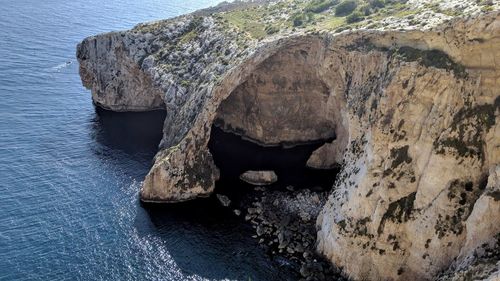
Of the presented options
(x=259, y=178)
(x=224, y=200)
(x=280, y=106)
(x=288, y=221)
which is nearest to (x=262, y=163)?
(x=259, y=178)

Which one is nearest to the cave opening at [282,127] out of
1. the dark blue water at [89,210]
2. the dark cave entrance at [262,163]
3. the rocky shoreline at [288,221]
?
the dark cave entrance at [262,163]

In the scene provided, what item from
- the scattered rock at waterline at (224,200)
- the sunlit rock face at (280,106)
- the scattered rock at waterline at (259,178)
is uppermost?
the sunlit rock face at (280,106)

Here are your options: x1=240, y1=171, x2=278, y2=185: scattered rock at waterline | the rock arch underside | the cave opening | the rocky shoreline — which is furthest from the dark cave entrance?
the rock arch underside

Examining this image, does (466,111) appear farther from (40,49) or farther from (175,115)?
(40,49)

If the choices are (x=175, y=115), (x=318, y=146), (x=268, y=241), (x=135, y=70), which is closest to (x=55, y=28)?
(x=135, y=70)

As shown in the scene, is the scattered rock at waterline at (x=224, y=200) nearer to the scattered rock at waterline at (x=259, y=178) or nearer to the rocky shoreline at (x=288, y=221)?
the rocky shoreline at (x=288, y=221)

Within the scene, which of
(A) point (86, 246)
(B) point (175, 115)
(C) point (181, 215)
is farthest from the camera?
(B) point (175, 115)
